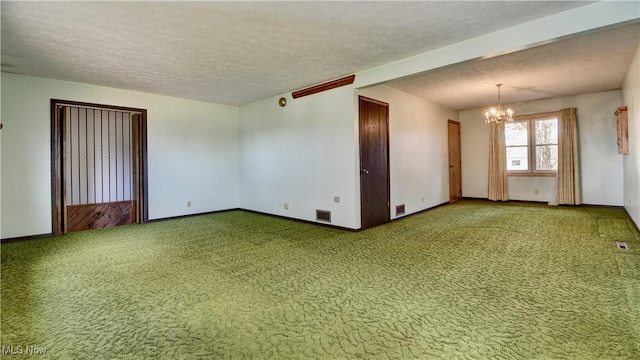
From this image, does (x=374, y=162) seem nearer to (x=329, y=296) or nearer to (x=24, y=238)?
(x=329, y=296)

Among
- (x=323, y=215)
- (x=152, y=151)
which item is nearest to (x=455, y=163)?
(x=323, y=215)

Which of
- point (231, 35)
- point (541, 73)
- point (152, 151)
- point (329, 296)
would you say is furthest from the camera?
point (152, 151)

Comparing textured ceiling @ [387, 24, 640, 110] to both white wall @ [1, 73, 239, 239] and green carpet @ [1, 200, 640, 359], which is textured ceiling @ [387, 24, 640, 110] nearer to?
green carpet @ [1, 200, 640, 359]

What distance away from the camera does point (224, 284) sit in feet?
9.21

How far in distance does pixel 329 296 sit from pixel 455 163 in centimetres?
721

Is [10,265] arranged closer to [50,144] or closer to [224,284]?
[50,144]

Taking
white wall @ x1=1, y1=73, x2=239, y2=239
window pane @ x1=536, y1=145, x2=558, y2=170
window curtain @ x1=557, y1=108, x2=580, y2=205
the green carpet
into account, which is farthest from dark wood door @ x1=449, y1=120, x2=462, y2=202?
white wall @ x1=1, y1=73, x2=239, y2=239

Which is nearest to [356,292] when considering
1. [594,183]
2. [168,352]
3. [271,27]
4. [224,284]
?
[224,284]

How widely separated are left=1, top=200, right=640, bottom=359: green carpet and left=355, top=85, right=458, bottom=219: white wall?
5.61 ft

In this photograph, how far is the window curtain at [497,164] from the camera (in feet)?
26.2

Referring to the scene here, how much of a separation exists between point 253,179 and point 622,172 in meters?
8.07

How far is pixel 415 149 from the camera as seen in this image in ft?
21.4

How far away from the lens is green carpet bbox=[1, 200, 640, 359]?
1847mm

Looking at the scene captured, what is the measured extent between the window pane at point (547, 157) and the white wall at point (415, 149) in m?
2.20
